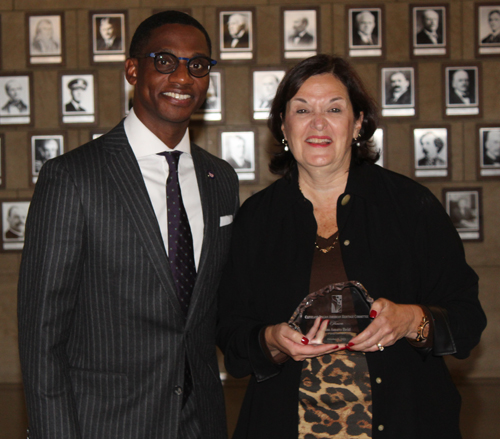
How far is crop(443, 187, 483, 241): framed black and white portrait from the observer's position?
4.91 m

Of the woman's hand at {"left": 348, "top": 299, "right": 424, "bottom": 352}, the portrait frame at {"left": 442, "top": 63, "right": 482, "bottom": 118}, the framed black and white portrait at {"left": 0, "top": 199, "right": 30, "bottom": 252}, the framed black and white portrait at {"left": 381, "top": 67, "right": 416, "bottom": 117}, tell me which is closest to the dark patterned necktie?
the woman's hand at {"left": 348, "top": 299, "right": 424, "bottom": 352}

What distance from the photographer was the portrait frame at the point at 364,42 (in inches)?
189

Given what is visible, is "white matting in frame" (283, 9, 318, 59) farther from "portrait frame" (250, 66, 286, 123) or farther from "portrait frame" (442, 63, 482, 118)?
"portrait frame" (442, 63, 482, 118)

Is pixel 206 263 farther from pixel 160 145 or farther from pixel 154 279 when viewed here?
pixel 160 145

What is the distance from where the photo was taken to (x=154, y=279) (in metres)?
1.79

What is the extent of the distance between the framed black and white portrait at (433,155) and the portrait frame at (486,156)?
282 mm

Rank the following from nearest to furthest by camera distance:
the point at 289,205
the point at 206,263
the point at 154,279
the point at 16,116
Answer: the point at 154,279 < the point at 206,263 < the point at 289,205 < the point at 16,116

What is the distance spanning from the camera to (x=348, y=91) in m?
2.03

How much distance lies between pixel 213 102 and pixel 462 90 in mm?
2159

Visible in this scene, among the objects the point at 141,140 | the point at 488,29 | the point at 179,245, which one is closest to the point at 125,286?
the point at 179,245

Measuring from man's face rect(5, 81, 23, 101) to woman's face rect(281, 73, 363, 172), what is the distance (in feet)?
12.2

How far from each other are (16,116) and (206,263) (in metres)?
3.76

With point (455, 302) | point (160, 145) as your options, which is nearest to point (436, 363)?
point (455, 302)

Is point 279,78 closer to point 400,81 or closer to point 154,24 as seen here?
point 400,81
